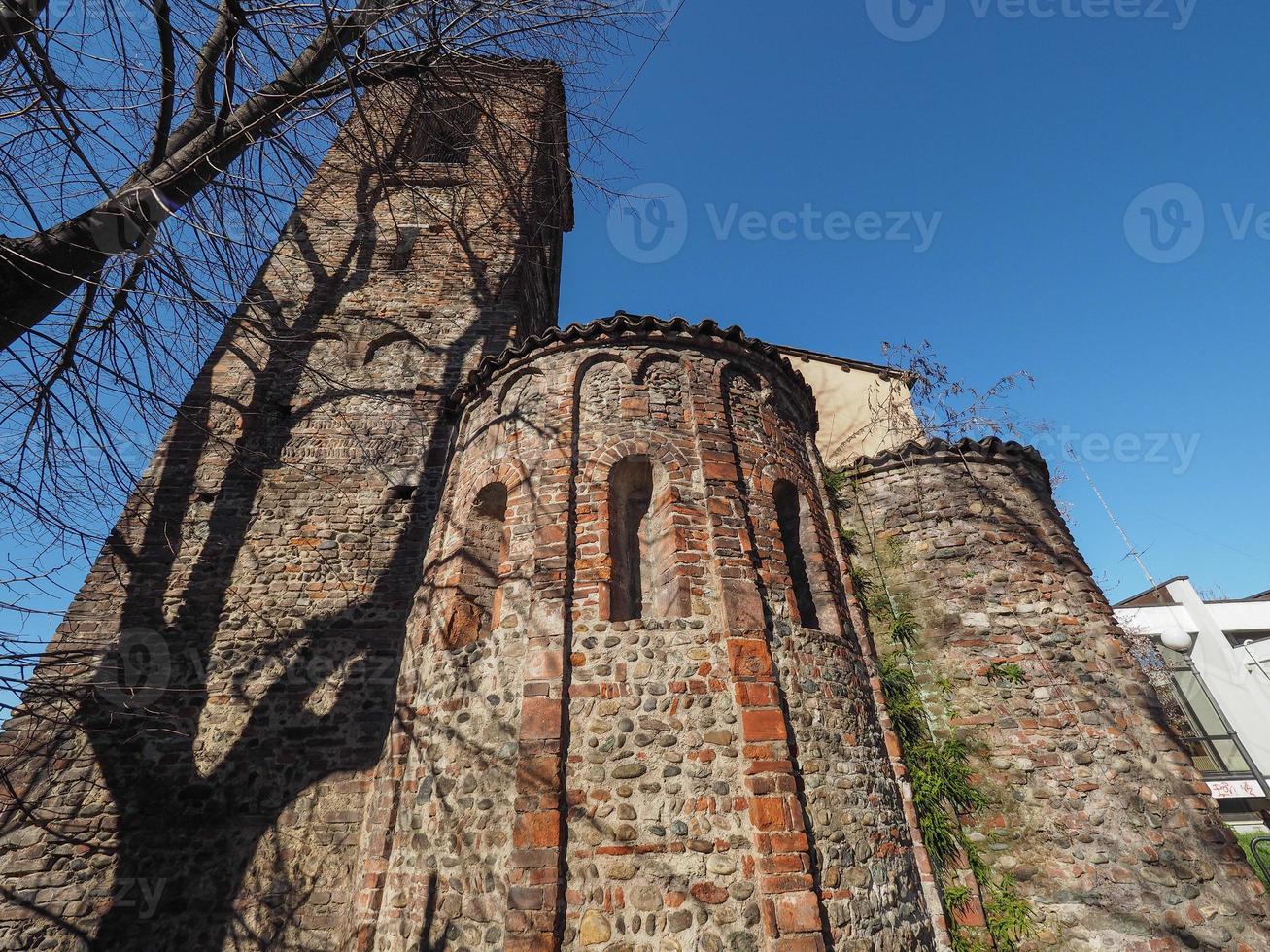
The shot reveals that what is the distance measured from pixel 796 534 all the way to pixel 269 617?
6443 mm

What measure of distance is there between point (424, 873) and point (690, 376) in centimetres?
534

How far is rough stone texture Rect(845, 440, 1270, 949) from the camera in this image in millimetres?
5766

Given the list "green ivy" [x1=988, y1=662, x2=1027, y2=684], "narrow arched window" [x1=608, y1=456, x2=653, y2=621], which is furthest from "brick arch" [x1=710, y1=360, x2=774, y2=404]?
"green ivy" [x1=988, y1=662, x2=1027, y2=684]

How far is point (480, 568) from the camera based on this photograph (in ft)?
21.1

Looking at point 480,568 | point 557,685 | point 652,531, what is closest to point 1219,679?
point 652,531

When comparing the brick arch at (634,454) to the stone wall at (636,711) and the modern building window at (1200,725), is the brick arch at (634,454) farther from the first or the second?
the modern building window at (1200,725)

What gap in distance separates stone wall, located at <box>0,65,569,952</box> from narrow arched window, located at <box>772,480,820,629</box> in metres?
3.24

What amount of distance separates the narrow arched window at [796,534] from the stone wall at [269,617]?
10.6ft

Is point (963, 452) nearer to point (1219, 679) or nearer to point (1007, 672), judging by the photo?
point (1007, 672)

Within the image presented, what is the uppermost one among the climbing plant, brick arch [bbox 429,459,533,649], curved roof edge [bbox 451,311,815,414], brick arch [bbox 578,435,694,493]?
curved roof edge [bbox 451,311,815,414]

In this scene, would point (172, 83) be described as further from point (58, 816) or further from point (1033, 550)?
point (1033, 550)

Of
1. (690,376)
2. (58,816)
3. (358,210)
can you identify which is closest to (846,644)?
(690,376)

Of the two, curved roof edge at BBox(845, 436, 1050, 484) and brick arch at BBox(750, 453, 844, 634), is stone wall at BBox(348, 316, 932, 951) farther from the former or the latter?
curved roof edge at BBox(845, 436, 1050, 484)

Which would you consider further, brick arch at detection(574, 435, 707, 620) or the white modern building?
the white modern building
